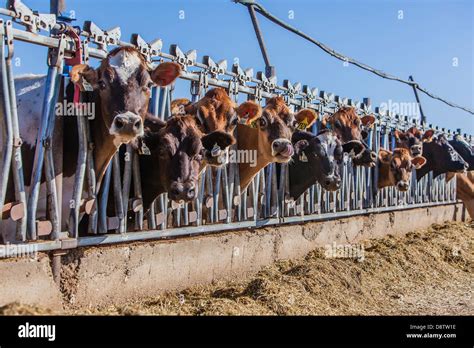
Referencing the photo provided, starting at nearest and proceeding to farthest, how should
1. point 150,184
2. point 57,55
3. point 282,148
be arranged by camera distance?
1. point 57,55
2. point 150,184
3. point 282,148

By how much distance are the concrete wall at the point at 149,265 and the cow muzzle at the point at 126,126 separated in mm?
1096

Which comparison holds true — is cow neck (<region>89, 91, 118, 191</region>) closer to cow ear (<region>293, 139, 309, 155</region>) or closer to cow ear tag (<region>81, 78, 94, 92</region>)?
cow ear tag (<region>81, 78, 94, 92</region>)

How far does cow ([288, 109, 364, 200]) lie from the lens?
34.0 feet

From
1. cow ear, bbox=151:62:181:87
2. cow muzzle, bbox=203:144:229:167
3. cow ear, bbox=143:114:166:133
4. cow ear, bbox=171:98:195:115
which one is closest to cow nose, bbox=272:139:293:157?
cow ear, bbox=171:98:195:115

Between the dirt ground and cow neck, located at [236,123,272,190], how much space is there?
1.23 m

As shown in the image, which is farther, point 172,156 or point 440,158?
point 440,158

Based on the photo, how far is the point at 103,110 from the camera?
614cm

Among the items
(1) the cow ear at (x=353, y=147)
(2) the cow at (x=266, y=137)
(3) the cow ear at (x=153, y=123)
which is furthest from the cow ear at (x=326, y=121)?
(3) the cow ear at (x=153, y=123)

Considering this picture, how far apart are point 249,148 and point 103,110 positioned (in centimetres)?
344

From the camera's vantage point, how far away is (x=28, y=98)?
662cm

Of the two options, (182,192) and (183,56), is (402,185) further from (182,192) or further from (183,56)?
(182,192)

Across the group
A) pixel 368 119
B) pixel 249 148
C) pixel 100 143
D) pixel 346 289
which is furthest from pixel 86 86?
pixel 368 119

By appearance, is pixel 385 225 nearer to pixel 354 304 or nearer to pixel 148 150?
pixel 354 304

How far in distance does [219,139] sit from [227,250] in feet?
5.28
